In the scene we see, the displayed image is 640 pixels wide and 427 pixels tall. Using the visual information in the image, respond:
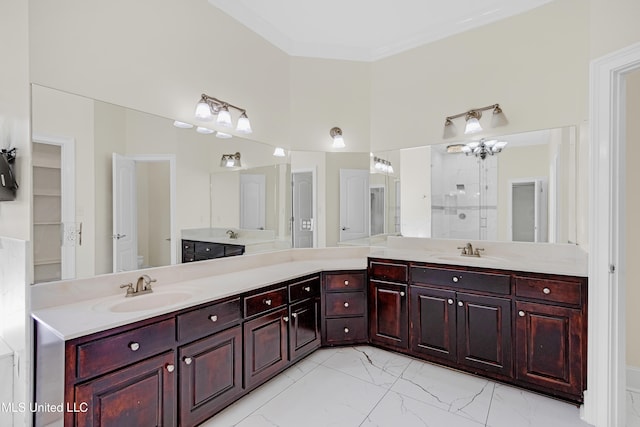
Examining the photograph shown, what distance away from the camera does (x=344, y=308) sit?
2.93 m

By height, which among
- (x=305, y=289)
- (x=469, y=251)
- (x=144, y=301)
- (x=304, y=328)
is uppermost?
(x=469, y=251)

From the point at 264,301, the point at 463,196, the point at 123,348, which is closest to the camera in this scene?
the point at 123,348

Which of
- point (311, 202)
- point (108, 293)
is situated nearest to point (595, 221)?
point (311, 202)

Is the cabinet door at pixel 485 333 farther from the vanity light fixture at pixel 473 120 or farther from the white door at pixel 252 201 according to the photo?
the white door at pixel 252 201

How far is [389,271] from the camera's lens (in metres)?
2.85

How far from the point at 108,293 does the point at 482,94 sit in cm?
327

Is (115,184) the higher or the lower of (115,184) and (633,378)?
the higher

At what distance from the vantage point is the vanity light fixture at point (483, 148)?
2.83 metres

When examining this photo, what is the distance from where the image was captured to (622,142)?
73.5 inches

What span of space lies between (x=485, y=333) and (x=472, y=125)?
1755mm

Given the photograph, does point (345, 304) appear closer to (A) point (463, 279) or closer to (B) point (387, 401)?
(B) point (387, 401)

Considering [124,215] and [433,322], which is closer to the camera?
[124,215]

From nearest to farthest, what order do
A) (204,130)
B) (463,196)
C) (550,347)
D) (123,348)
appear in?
(123,348), (550,347), (204,130), (463,196)

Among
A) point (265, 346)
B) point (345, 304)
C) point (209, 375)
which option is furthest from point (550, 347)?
point (209, 375)
